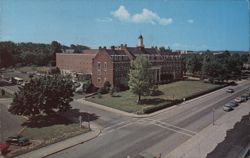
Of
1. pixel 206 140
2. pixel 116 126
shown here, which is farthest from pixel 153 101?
pixel 206 140

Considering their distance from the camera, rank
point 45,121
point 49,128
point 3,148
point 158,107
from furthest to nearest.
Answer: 1. point 158,107
2. point 45,121
3. point 49,128
4. point 3,148

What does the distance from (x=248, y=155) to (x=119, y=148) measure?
971 centimetres

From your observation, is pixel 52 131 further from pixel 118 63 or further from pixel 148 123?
pixel 118 63

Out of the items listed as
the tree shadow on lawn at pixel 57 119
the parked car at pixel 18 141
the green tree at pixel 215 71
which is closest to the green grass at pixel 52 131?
the tree shadow on lawn at pixel 57 119

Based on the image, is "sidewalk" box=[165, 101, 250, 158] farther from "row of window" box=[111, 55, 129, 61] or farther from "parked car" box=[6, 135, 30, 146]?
"row of window" box=[111, 55, 129, 61]

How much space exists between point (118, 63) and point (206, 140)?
1083 inches

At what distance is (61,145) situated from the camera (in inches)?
785

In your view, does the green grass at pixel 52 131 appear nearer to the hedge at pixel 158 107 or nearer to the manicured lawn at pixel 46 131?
the manicured lawn at pixel 46 131

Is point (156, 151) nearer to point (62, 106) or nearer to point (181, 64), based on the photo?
point (62, 106)

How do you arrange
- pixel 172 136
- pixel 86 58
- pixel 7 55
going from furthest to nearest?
pixel 86 58 < pixel 7 55 < pixel 172 136

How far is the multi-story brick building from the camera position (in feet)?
150

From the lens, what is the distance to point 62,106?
2761cm

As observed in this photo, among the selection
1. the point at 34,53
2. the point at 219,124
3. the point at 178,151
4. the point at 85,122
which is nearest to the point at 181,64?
the point at 219,124

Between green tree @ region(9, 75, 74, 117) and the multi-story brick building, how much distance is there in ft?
56.0
